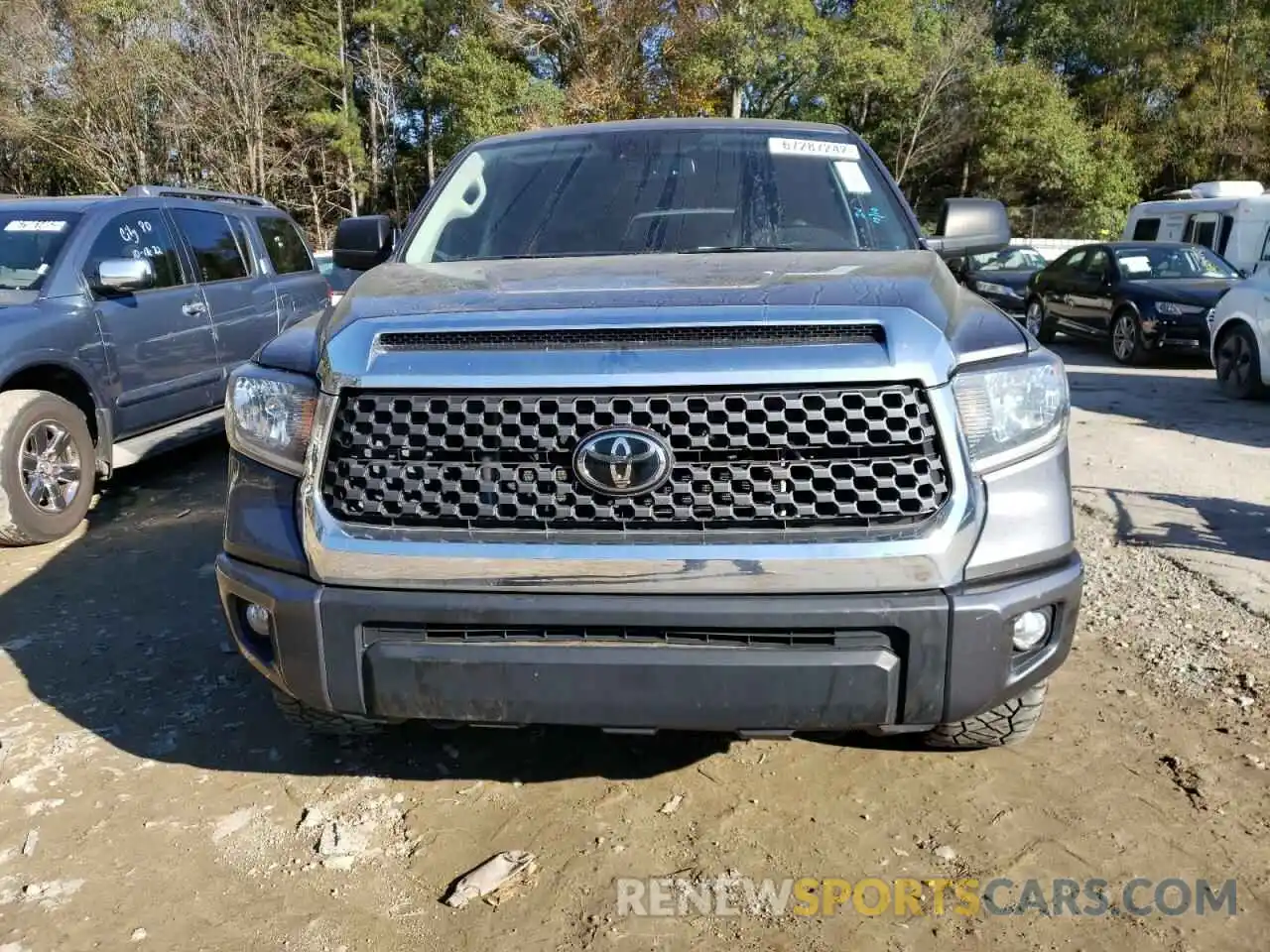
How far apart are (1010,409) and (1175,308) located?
10.7 m

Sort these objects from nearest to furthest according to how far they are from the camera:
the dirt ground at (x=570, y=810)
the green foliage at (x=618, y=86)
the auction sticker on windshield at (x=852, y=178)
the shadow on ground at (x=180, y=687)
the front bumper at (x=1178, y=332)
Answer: the dirt ground at (x=570, y=810)
the shadow on ground at (x=180, y=687)
the auction sticker on windshield at (x=852, y=178)
the front bumper at (x=1178, y=332)
the green foliage at (x=618, y=86)

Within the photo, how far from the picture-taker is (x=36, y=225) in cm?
582

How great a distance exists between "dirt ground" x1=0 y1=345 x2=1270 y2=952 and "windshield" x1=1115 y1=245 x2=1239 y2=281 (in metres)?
9.72

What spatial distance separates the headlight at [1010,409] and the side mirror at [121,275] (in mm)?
4995

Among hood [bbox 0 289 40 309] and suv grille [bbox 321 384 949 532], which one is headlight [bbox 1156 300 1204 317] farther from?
hood [bbox 0 289 40 309]

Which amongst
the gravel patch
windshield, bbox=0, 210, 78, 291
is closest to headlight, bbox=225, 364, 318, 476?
the gravel patch

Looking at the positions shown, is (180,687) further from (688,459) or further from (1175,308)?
(1175,308)

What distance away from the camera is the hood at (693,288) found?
2.39 m

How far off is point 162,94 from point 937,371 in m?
27.8

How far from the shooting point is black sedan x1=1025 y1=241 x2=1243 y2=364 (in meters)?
11.4

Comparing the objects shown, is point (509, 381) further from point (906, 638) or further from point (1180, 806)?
point (1180, 806)

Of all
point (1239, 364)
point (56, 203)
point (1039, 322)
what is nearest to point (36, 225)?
point (56, 203)

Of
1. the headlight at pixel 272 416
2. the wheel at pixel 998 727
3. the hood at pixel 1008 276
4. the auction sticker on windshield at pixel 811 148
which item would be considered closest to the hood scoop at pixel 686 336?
the headlight at pixel 272 416

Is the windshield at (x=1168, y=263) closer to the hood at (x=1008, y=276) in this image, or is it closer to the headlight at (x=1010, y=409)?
the hood at (x=1008, y=276)
